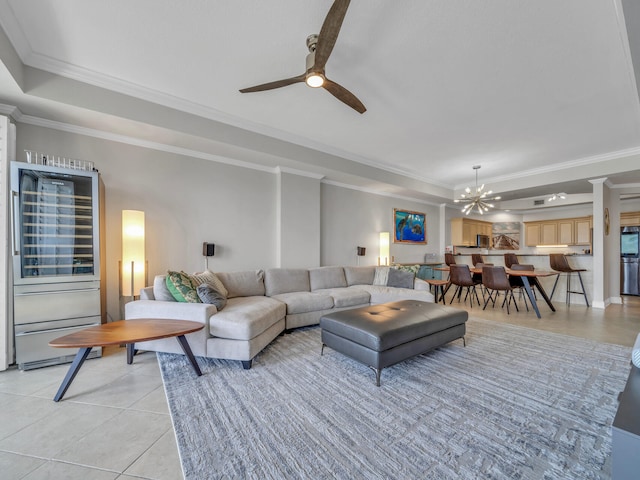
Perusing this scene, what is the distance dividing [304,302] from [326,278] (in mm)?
1059

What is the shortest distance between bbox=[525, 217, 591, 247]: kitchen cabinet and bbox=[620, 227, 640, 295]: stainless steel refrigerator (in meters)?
1.05

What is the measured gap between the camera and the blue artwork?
6.63 m

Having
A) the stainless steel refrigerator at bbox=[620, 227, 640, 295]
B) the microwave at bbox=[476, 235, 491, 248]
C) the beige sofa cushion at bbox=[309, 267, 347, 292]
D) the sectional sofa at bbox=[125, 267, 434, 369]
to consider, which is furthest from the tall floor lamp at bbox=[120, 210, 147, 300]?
the stainless steel refrigerator at bbox=[620, 227, 640, 295]

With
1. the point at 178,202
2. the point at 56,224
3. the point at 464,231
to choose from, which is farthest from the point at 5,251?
the point at 464,231

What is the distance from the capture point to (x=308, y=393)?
207 cm

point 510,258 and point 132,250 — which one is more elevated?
point 132,250

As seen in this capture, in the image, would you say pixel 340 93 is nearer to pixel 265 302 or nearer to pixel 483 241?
pixel 265 302

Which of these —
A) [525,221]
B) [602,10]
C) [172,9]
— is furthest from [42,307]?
[525,221]

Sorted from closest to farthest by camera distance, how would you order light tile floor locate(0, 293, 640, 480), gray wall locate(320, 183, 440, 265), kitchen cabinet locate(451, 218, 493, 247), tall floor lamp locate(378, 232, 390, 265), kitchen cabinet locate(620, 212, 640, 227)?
light tile floor locate(0, 293, 640, 480) → gray wall locate(320, 183, 440, 265) → tall floor lamp locate(378, 232, 390, 265) → kitchen cabinet locate(620, 212, 640, 227) → kitchen cabinet locate(451, 218, 493, 247)

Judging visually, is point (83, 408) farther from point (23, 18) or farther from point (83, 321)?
point (23, 18)

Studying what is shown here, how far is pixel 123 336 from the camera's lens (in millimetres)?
2053

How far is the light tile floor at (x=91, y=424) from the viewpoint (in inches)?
54.2

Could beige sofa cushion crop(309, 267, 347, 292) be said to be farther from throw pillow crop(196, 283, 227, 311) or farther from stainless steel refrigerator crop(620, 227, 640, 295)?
stainless steel refrigerator crop(620, 227, 640, 295)

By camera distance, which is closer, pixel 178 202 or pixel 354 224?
pixel 178 202
